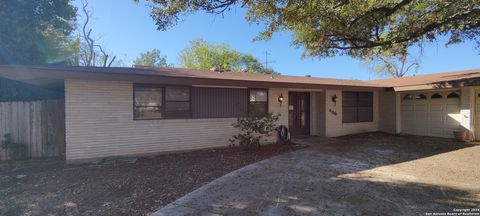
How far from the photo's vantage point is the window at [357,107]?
1162 centimetres

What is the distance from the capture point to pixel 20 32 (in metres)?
9.59

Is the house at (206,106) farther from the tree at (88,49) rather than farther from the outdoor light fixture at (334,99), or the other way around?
the tree at (88,49)

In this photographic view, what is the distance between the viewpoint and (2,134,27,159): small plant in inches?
281

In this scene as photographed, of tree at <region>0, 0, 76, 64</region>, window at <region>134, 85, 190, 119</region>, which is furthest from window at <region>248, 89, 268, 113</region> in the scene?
tree at <region>0, 0, 76, 64</region>

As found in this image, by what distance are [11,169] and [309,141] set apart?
8971 mm

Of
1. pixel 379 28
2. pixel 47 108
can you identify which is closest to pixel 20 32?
pixel 47 108

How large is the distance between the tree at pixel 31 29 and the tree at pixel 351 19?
22.8ft

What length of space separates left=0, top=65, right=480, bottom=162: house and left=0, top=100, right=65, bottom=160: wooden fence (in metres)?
0.72

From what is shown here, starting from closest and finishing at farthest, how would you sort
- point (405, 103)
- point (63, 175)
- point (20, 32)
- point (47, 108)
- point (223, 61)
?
point (63, 175) < point (47, 108) < point (20, 32) < point (405, 103) < point (223, 61)

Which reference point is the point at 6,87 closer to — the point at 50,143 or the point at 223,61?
the point at 50,143

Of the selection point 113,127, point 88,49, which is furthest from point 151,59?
point 113,127

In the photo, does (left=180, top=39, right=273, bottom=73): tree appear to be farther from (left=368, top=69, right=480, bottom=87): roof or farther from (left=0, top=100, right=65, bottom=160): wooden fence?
(left=0, top=100, right=65, bottom=160): wooden fence

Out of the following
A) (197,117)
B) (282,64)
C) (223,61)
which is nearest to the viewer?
(197,117)

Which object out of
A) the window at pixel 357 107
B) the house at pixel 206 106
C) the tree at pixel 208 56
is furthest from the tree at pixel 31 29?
the tree at pixel 208 56
